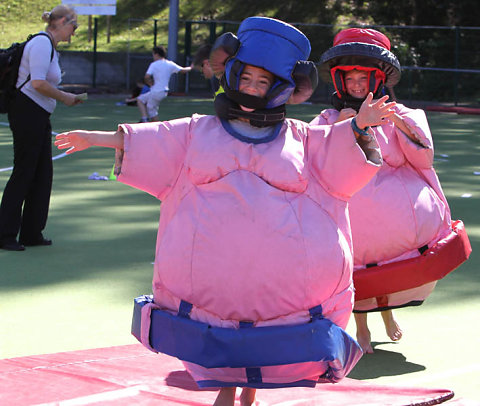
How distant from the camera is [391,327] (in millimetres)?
5762

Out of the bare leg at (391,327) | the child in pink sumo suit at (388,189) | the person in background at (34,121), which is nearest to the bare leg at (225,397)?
the child in pink sumo suit at (388,189)

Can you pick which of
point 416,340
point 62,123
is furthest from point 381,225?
point 62,123

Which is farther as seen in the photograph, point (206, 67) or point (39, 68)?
point (206, 67)

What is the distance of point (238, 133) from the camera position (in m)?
4.27

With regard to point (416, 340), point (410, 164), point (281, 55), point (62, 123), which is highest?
point (281, 55)

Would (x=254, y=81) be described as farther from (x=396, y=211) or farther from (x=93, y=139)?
(x=396, y=211)

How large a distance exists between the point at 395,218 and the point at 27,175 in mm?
3497

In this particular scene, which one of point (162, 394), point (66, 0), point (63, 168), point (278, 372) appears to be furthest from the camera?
point (66, 0)

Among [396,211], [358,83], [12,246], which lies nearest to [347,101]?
[358,83]

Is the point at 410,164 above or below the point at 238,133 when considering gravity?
below

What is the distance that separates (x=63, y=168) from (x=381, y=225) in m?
7.92

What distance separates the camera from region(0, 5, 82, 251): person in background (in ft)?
25.2

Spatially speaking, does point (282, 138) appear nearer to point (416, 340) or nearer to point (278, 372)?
point (278, 372)

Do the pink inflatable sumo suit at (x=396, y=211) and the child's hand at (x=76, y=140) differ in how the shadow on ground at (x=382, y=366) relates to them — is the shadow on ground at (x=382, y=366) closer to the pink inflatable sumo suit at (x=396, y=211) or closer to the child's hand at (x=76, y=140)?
the pink inflatable sumo suit at (x=396, y=211)
